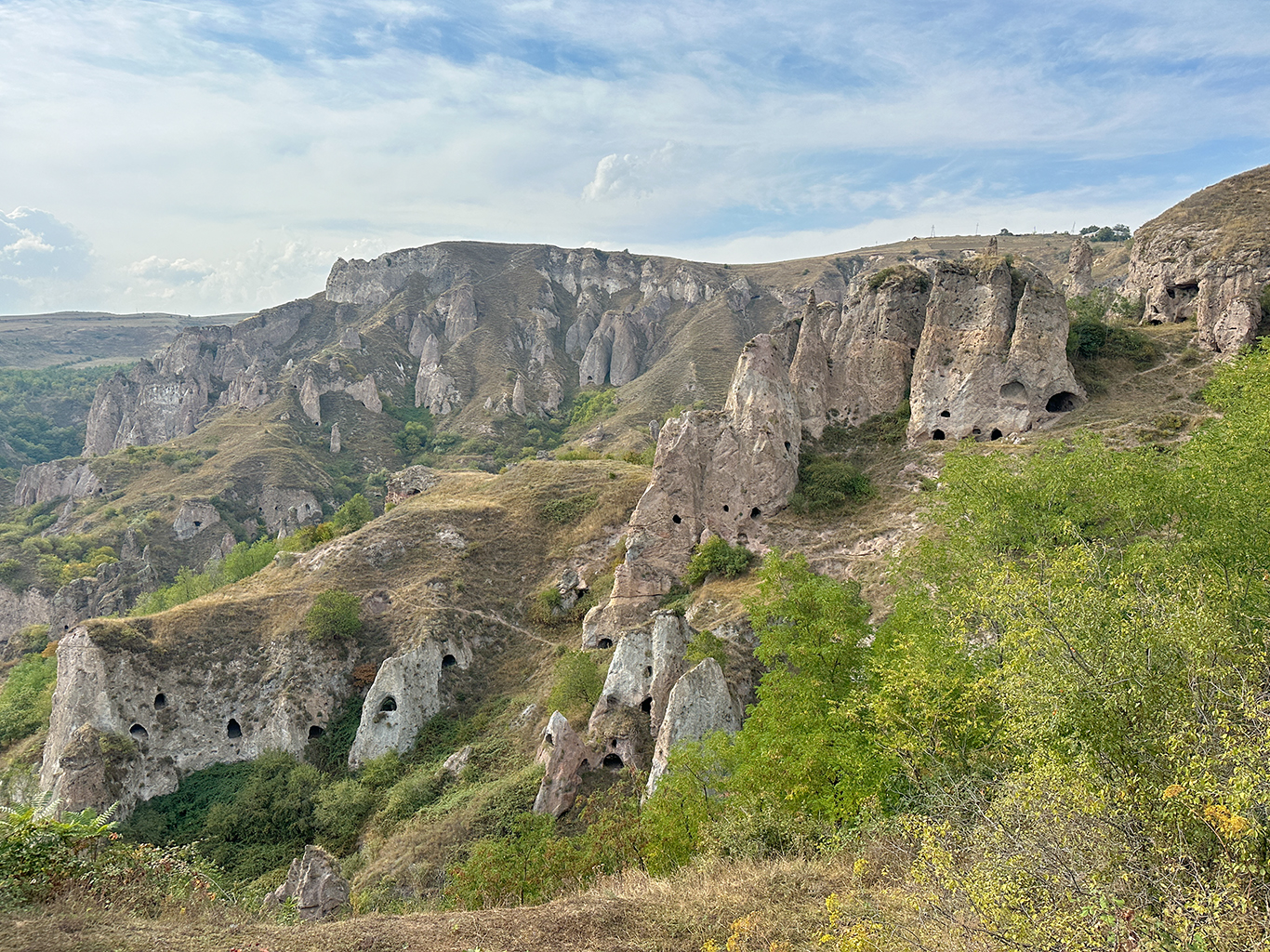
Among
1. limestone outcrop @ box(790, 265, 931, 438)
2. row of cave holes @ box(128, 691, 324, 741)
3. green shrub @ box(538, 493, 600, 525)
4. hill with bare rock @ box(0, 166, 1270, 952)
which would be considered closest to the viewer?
hill with bare rock @ box(0, 166, 1270, 952)

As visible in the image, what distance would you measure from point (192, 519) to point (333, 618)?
6175cm

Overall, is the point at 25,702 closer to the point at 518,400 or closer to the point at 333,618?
the point at 333,618

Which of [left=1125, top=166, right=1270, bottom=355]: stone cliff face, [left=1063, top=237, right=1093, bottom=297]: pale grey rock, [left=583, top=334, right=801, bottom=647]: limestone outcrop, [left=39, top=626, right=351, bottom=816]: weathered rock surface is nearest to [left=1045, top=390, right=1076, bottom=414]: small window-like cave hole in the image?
[left=1125, top=166, right=1270, bottom=355]: stone cliff face

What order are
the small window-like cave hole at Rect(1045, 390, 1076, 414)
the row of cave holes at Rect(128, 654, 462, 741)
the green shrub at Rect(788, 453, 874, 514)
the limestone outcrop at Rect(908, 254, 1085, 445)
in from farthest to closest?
1. the small window-like cave hole at Rect(1045, 390, 1076, 414)
2. the limestone outcrop at Rect(908, 254, 1085, 445)
3. the green shrub at Rect(788, 453, 874, 514)
4. the row of cave holes at Rect(128, 654, 462, 741)

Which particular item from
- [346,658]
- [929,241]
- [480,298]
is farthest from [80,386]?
[929,241]

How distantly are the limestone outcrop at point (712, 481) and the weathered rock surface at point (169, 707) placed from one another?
1757 centimetres

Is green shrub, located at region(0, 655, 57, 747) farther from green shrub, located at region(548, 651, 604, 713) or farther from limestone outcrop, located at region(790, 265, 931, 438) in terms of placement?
limestone outcrop, located at region(790, 265, 931, 438)

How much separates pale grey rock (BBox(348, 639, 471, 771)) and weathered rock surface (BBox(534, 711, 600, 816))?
12669 mm

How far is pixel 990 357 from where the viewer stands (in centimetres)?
4047

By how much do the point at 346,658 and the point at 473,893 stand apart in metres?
28.4

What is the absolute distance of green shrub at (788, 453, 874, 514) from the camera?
3931 centimetres

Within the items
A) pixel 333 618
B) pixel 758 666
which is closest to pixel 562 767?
pixel 758 666

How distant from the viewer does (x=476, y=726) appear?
1438 inches

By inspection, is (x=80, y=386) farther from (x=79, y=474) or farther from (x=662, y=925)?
(x=662, y=925)
